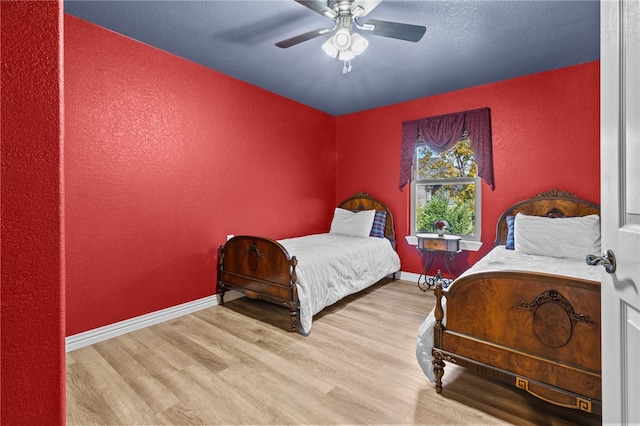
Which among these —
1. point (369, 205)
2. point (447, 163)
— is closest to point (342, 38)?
point (447, 163)

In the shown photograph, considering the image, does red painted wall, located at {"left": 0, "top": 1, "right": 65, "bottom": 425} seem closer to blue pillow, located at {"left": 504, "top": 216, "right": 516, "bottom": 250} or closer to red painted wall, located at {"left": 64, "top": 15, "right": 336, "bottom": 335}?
red painted wall, located at {"left": 64, "top": 15, "right": 336, "bottom": 335}

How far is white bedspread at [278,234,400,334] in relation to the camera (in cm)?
263

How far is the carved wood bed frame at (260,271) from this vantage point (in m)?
2.59

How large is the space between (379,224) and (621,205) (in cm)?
333

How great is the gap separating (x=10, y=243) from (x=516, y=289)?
77.0 inches

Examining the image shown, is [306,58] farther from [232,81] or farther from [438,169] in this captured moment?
[438,169]

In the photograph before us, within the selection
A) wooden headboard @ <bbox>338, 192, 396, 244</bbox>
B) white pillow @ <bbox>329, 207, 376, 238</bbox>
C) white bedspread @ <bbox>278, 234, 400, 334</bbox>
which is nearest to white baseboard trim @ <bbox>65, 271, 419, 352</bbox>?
white bedspread @ <bbox>278, 234, 400, 334</bbox>

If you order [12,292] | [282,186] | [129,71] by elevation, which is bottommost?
[12,292]

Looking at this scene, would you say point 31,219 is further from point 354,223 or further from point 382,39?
point 354,223

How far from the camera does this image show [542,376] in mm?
1492

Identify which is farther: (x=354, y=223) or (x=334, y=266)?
(x=354, y=223)

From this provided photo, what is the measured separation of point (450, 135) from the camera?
12.3 feet

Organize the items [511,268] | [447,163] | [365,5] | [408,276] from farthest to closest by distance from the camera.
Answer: [408,276] < [447,163] < [511,268] < [365,5]

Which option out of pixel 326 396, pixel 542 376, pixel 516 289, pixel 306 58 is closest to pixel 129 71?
pixel 306 58
